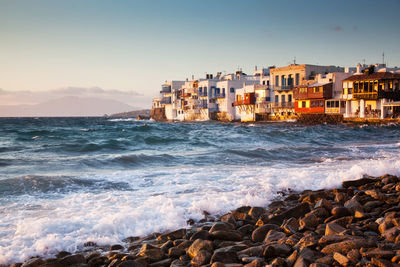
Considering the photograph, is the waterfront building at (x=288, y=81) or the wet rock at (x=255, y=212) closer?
the wet rock at (x=255, y=212)

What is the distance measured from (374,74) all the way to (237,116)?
31082 millimetres

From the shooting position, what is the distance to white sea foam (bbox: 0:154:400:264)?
7107 mm

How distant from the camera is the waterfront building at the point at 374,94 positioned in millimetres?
46706

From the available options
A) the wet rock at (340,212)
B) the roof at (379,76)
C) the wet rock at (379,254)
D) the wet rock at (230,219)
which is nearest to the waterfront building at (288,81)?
the roof at (379,76)

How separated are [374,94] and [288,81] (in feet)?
58.6

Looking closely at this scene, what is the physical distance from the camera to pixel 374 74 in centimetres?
4847

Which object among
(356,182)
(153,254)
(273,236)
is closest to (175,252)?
(153,254)

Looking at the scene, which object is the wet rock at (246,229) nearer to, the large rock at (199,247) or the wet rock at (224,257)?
the large rock at (199,247)

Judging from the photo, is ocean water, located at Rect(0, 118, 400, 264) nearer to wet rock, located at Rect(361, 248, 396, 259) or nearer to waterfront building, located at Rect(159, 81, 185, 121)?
wet rock, located at Rect(361, 248, 396, 259)

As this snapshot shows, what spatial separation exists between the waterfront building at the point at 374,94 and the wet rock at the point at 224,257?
155ft

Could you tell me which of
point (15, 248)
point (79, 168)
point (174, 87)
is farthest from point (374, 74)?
point (174, 87)

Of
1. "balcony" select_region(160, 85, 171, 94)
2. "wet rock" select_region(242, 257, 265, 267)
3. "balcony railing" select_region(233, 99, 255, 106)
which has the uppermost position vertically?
"balcony" select_region(160, 85, 171, 94)

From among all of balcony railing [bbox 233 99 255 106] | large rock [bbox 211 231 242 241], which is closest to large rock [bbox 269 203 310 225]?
large rock [bbox 211 231 242 241]

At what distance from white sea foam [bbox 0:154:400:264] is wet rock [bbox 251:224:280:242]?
1932 mm
